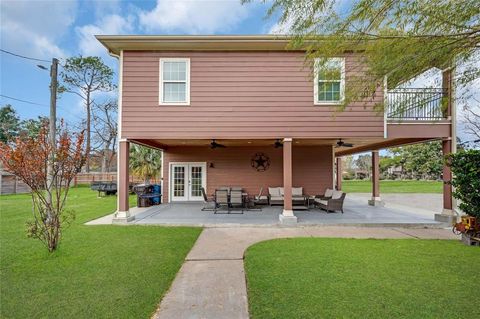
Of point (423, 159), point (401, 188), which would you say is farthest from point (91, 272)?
point (423, 159)

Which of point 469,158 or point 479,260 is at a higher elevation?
point 469,158

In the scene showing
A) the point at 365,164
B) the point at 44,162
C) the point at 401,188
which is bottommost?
the point at 401,188

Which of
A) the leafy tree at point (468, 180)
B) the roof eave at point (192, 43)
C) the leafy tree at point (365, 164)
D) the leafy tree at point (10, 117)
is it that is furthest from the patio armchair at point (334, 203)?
the leafy tree at point (10, 117)

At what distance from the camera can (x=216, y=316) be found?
279cm

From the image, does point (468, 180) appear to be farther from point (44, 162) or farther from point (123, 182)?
Answer: point (123, 182)

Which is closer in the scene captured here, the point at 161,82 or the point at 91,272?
the point at 91,272

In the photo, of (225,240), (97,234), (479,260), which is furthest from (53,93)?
(479,260)

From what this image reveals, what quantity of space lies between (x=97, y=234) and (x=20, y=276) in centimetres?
256

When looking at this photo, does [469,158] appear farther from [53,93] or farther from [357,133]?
[53,93]

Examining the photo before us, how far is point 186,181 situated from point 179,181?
0.35 m

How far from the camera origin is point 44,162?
14.2 ft

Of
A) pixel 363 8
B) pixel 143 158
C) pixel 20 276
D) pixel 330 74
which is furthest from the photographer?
pixel 143 158

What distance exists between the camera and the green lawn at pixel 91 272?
9.51 ft

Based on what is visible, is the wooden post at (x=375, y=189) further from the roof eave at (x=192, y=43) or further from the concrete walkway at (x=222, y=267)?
the roof eave at (x=192, y=43)
